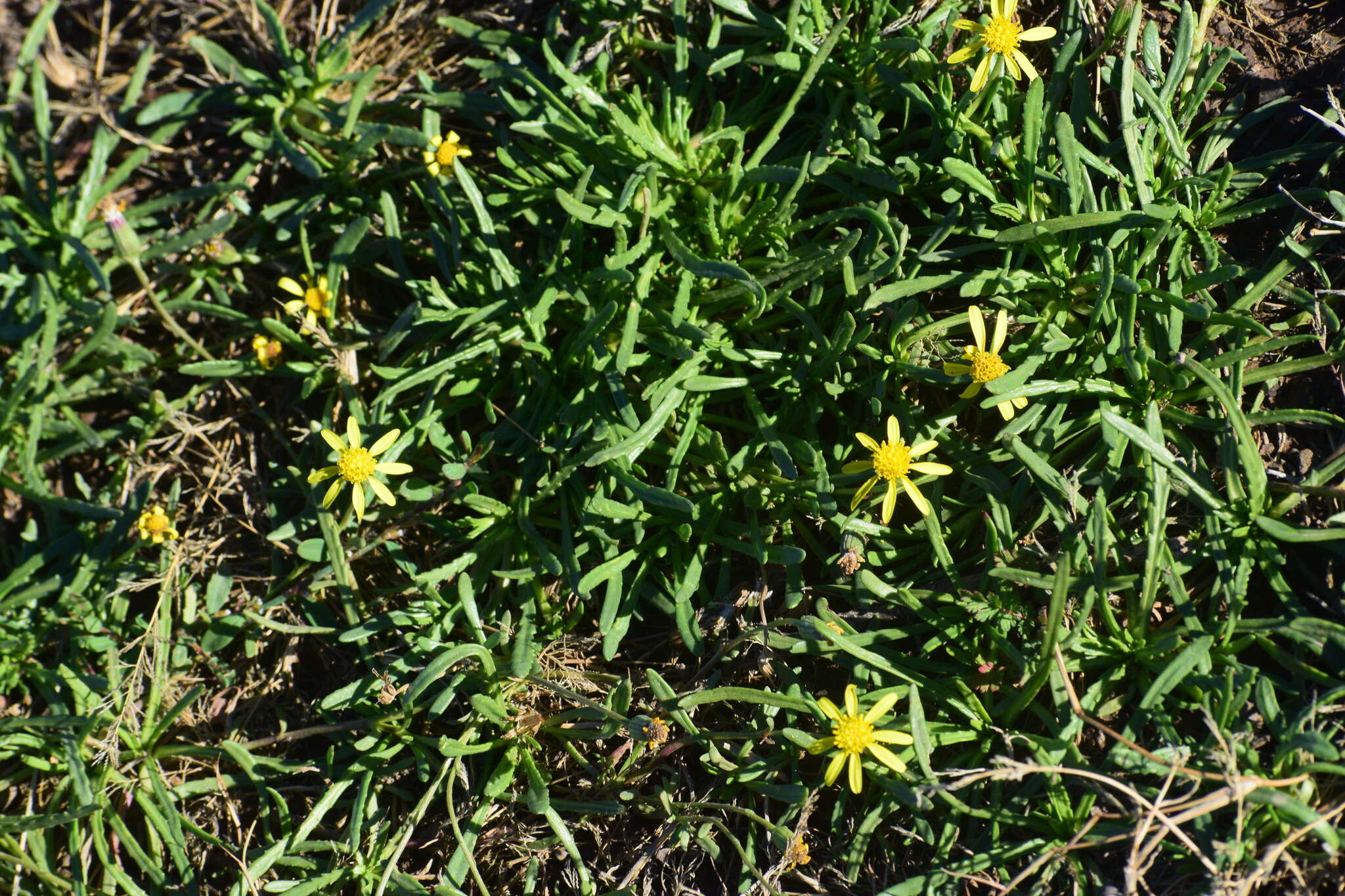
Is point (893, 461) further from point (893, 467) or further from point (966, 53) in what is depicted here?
point (966, 53)

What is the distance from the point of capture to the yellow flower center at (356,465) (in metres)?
2.25

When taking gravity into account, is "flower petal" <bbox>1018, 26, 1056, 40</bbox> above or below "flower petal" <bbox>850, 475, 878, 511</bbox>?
above

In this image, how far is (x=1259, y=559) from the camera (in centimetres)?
198

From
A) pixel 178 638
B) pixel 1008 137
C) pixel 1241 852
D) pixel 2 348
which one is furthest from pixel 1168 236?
pixel 2 348

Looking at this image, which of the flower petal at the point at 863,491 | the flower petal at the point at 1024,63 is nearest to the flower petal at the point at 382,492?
the flower petal at the point at 863,491

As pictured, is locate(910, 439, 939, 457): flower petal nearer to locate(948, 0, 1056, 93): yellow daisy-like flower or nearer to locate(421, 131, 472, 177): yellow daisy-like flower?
locate(948, 0, 1056, 93): yellow daisy-like flower

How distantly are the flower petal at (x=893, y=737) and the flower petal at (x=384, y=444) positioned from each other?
1.33 metres

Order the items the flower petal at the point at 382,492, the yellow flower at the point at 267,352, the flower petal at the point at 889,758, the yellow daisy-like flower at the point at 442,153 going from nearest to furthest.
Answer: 1. the flower petal at the point at 889,758
2. the flower petal at the point at 382,492
3. the yellow daisy-like flower at the point at 442,153
4. the yellow flower at the point at 267,352

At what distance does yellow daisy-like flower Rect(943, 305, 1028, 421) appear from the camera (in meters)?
2.04

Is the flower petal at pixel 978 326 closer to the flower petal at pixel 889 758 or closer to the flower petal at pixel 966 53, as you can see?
the flower petal at pixel 966 53

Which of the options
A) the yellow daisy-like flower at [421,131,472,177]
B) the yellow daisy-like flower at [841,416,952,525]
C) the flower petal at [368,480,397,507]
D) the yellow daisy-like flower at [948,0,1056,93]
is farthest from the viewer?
the yellow daisy-like flower at [421,131,472,177]

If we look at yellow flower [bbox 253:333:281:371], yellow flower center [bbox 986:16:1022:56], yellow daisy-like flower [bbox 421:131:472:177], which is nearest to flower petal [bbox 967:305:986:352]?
yellow flower center [bbox 986:16:1022:56]

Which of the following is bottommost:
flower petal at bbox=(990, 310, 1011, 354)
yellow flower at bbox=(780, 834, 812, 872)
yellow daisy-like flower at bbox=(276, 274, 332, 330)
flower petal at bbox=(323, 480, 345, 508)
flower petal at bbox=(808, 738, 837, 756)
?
yellow flower at bbox=(780, 834, 812, 872)

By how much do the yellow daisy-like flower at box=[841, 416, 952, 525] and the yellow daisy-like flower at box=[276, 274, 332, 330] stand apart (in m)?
1.47
